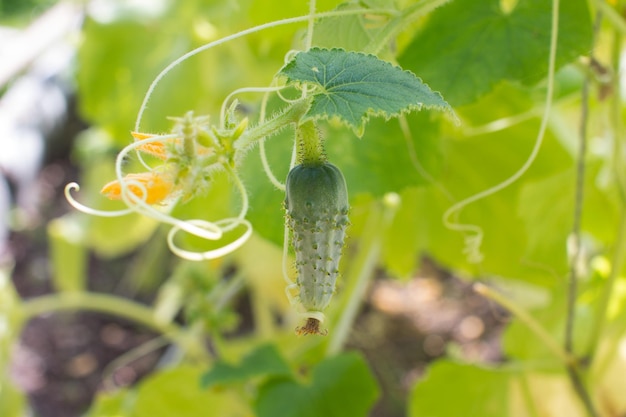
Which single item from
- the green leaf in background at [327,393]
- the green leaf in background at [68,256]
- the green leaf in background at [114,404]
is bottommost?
the green leaf in background at [327,393]

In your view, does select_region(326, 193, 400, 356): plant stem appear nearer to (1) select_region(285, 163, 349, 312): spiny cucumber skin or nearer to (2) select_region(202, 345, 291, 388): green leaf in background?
(2) select_region(202, 345, 291, 388): green leaf in background

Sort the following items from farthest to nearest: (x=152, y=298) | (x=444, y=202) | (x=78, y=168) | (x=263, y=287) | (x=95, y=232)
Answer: (x=78, y=168)
(x=152, y=298)
(x=95, y=232)
(x=263, y=287)
(x=444, y=202)

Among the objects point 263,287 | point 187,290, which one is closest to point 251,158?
point 187,290

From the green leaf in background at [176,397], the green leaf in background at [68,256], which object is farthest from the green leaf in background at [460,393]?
the green leaf in background at [68,256]

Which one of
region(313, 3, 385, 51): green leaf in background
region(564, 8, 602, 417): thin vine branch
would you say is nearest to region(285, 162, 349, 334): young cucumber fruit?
region(313, 3, 385, 51): green leaf in background

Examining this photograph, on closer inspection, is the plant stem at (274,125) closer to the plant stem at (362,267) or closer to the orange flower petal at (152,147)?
the orange flower petal at (152,147)

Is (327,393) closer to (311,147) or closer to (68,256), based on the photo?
(311,147)

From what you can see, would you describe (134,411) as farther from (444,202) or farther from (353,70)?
(353,70)
